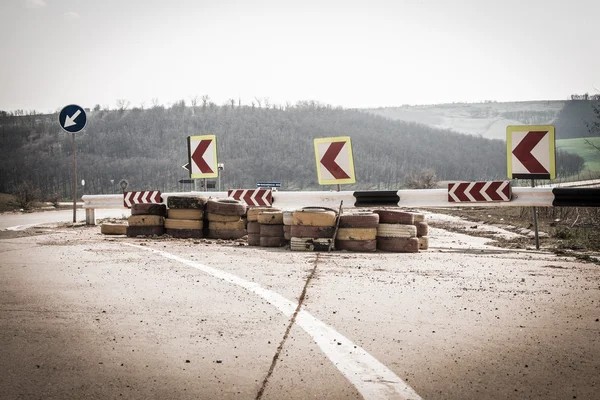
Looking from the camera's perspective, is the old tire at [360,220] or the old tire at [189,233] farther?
the old tire at [189,233]

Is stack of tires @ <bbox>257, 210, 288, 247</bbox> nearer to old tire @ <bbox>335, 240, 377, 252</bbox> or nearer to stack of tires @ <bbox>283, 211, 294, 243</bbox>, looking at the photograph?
stack of tires @ <bbox>283, 211, 294, 243</bbox>

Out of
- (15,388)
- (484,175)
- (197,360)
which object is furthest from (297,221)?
(484,175)

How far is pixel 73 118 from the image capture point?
16.2m

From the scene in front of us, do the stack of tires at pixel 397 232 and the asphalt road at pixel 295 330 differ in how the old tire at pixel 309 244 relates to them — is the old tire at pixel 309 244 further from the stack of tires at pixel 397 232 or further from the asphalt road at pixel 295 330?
the asphalt road at pixel 295 330

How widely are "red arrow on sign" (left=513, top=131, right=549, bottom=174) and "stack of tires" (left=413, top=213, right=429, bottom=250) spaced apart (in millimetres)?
2838

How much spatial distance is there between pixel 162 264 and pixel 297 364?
4748 millimetres

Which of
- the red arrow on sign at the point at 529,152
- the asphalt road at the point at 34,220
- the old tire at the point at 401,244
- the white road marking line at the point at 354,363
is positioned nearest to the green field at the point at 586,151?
the red arrow on sign at the point at 529,152

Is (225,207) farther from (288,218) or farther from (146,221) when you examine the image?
(288,218)

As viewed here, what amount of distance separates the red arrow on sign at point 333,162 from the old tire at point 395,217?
250 centimetres

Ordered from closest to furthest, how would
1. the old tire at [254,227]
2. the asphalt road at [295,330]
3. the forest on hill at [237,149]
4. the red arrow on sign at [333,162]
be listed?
the asphalt road at [295,330] < the old tire at [254,227] < the red arrow on sign at [333,162] < the forest on hill at [237,149]

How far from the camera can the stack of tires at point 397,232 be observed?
9.72 metres

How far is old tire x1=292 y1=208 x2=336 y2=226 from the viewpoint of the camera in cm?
964

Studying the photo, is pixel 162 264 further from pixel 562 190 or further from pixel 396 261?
pixel 562 190

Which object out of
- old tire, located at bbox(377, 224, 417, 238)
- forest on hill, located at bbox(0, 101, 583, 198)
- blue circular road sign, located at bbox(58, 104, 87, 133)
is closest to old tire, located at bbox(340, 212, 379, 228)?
old tire, located at bbox(377, 224, 417, 238)
